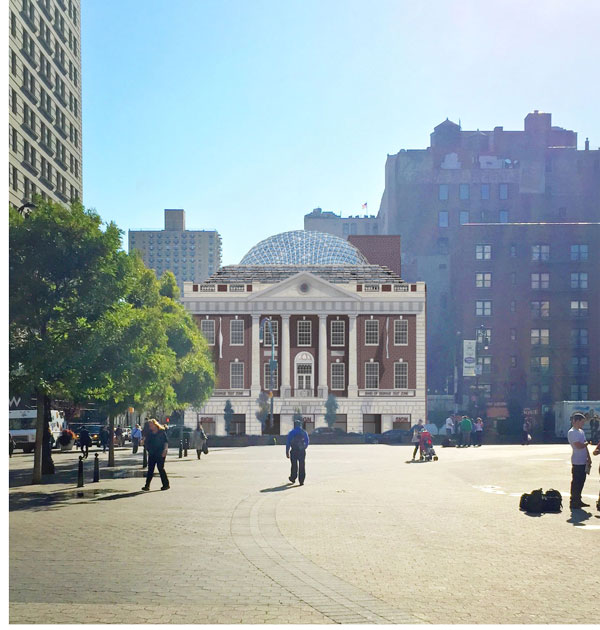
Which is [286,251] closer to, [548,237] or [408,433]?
[548,237]

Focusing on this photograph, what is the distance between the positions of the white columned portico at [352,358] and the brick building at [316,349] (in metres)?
0.10

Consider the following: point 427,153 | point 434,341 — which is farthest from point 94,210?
point 427,153

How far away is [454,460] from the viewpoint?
41531 mm

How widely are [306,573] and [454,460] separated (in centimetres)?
3063

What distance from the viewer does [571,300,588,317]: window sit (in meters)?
113

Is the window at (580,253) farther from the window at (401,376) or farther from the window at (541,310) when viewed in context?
the window at (401,376)

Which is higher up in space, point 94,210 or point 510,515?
point 94,210

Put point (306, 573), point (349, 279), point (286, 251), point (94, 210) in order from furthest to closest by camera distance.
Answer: point (286, 251) → point (349, 279) → point (94, 210) → point (306, 573)

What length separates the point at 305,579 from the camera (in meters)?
11.3

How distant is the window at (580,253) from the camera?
372ft

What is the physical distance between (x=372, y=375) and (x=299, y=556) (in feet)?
273

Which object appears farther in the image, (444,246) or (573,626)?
(444,246)

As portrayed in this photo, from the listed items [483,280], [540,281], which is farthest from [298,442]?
[540,281]

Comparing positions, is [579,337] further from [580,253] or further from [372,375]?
[372,375]
